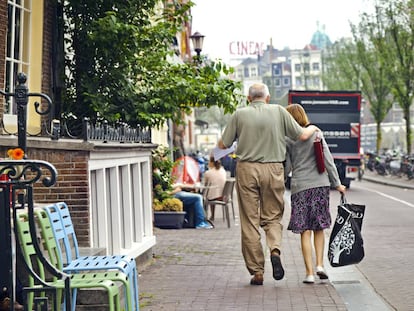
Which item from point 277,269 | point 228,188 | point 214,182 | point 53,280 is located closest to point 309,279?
point 277,269

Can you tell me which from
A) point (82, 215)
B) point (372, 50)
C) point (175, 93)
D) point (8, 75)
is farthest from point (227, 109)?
point (372, 50)

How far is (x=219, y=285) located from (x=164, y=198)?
6.76m

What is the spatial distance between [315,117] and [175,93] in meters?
20.5

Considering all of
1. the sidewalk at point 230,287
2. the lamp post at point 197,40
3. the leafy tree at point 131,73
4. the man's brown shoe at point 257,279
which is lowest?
the sidewalk at point 230,287

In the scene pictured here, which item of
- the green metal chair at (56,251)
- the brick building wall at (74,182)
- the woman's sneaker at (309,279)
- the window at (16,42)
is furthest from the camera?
the window at (16,42)

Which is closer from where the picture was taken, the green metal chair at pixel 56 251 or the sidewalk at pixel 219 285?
the green metal chair at pixel 56 251

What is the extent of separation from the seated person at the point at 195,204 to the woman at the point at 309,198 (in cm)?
704

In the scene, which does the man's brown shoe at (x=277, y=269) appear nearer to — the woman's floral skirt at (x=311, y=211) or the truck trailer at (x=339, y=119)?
the woman's floral skirt at (x=311, y=211)

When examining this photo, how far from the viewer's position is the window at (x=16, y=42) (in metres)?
11.0

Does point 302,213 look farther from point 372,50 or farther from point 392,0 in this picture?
point 372,50

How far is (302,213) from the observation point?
8273mm

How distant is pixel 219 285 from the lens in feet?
26.3

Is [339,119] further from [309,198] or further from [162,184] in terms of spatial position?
[309,198]

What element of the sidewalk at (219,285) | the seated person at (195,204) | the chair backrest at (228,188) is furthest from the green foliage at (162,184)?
the sidewalk at (219,285)
